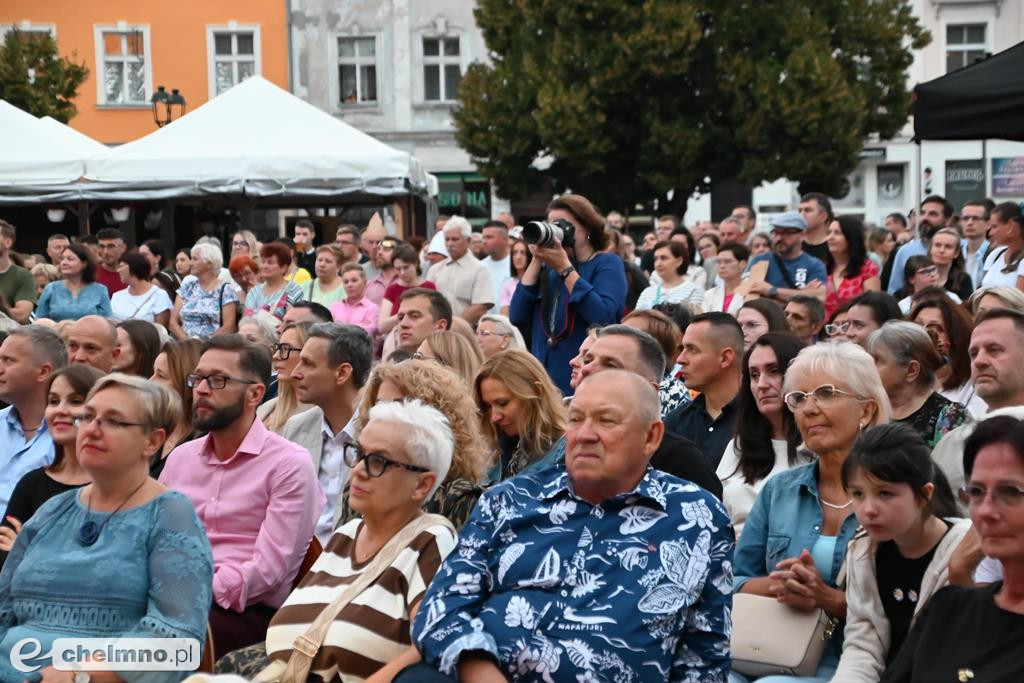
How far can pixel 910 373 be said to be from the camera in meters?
5.48

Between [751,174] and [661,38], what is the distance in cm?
312

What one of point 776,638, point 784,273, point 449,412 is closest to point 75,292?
point 784,273

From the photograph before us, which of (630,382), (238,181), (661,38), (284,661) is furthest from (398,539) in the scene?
(661,38)

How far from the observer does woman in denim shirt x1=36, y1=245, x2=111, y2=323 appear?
11.1 metres

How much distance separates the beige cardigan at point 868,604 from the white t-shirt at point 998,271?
186 inches

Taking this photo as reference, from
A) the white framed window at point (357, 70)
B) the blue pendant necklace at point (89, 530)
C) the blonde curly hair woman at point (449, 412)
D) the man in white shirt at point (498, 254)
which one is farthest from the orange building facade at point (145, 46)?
the blue pendant necklace at point (89, 530)

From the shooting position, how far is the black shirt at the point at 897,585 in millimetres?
3973

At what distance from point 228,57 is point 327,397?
1079 inches

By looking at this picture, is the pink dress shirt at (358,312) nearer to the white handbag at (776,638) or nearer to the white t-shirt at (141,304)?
the white t-shirt at (141,304)

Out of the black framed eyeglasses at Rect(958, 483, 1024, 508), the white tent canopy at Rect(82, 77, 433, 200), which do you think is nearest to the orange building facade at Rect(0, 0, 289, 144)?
the white tent canopy at Rect(82, 77, 433, 200)

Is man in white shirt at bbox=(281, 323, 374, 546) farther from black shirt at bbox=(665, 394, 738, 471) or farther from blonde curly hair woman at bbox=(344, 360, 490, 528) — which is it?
black shirt at bbox=(665, 394, 738, 471)

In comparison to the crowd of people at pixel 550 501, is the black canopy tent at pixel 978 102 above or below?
above

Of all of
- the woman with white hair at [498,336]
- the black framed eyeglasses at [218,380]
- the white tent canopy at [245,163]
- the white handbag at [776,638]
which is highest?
the white tent canopy at [245,163]

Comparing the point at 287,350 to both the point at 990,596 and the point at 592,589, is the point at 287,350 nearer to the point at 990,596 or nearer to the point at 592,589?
the point at 592,589
